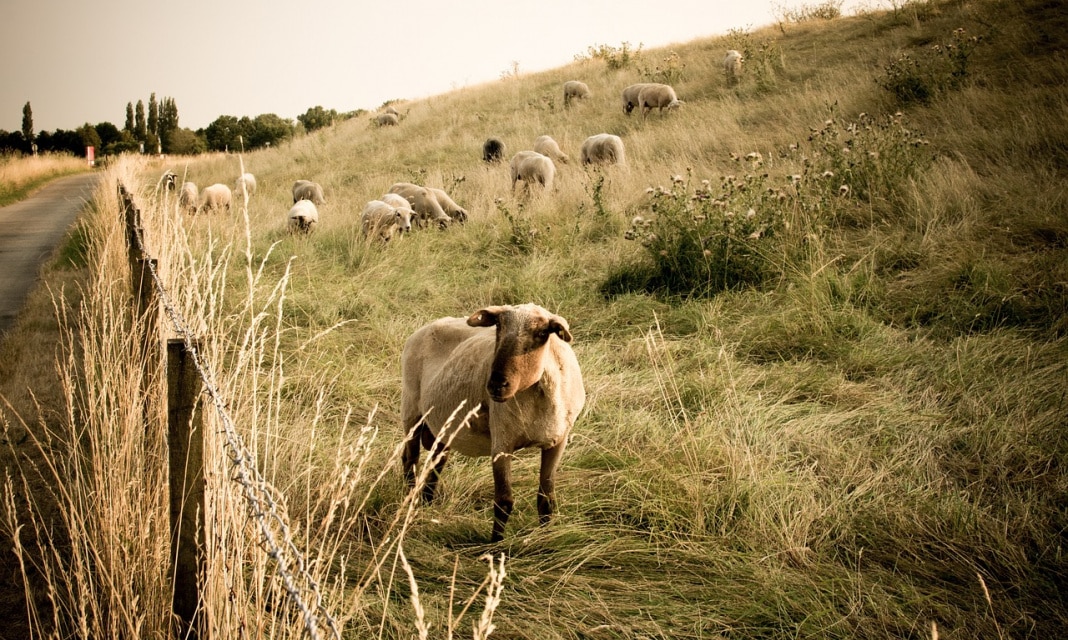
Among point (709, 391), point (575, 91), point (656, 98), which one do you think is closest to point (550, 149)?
point (656, 98)

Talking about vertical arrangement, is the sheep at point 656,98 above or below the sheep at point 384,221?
above

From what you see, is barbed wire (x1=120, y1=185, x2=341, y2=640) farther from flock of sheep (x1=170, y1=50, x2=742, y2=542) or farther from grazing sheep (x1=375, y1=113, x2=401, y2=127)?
grazing sheep (x1=375, y1=113, x2=401, y2=127)

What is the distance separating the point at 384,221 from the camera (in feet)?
33.2

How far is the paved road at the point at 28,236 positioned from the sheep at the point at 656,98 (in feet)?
43.9

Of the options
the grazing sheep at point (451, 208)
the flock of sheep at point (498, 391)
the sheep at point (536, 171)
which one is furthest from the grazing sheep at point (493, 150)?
the flock of sheep at point (498, 391)

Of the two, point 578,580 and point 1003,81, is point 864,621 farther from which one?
point 1003,81

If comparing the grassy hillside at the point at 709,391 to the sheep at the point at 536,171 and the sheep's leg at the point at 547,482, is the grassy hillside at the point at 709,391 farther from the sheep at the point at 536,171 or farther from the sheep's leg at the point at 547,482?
Result: the sheep at the point at 536,171

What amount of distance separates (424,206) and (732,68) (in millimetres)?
11765

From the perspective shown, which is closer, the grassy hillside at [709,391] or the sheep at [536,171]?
the grassy hillside at [709,391]

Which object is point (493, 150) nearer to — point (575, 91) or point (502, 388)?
point (575, 91)

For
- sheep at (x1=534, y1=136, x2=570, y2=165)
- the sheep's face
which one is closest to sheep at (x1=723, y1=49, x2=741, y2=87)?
sheep at (x1=534, y1=136, x2=570, y2=165)

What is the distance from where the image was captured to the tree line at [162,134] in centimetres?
4409

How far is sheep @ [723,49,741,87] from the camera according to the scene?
60.8ft

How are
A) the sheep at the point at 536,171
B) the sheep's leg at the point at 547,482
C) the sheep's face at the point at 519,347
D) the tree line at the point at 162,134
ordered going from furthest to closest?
1. the tree line at the point at 162,134
2. the sheep at the point at 536,171
3. the sheep's leg at the point at 547,482
4. the sheep's face at the point at 519,347
